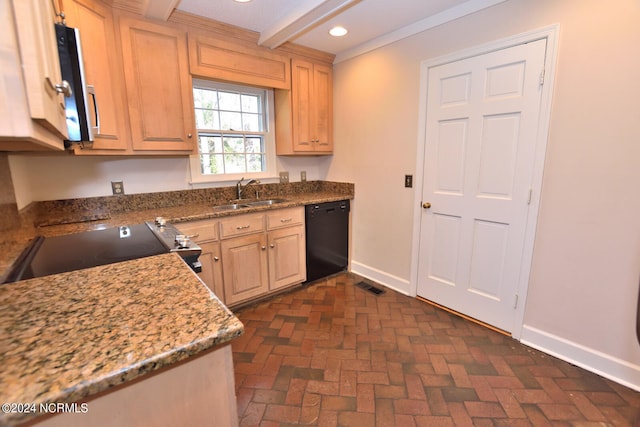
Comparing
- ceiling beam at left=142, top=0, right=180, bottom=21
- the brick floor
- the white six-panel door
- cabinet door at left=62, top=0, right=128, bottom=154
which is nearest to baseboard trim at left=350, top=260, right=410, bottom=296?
the white six-panel door

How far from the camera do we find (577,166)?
176 centimetres

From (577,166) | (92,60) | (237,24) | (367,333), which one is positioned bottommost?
(367,333)

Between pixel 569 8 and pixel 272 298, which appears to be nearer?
pixel 569 8

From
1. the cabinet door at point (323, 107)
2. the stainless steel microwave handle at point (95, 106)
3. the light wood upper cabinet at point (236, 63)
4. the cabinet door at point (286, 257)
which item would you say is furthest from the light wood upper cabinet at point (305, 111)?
the stainless steel microwave handle at point (95, 106)

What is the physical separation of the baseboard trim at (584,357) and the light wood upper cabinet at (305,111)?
2.48 meters

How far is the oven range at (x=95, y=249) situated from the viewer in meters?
1.09

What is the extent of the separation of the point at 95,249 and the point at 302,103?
7.52 ft

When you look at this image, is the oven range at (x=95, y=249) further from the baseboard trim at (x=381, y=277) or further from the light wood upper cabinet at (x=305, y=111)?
the baseboard trim at (x=381, y=277)

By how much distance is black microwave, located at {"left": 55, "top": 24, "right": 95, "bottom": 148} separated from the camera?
1.30m

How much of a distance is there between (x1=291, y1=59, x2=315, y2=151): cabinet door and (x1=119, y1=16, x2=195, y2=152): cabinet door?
40.2 inches

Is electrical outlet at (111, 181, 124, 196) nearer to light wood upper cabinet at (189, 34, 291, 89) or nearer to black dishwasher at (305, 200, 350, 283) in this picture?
light wood upper cabinet at (189, 34, 291, 89)

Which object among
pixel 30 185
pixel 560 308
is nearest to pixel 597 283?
pixel 560 308

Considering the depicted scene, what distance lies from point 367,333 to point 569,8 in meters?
2.43

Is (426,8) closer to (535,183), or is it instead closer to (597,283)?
(535,183)
